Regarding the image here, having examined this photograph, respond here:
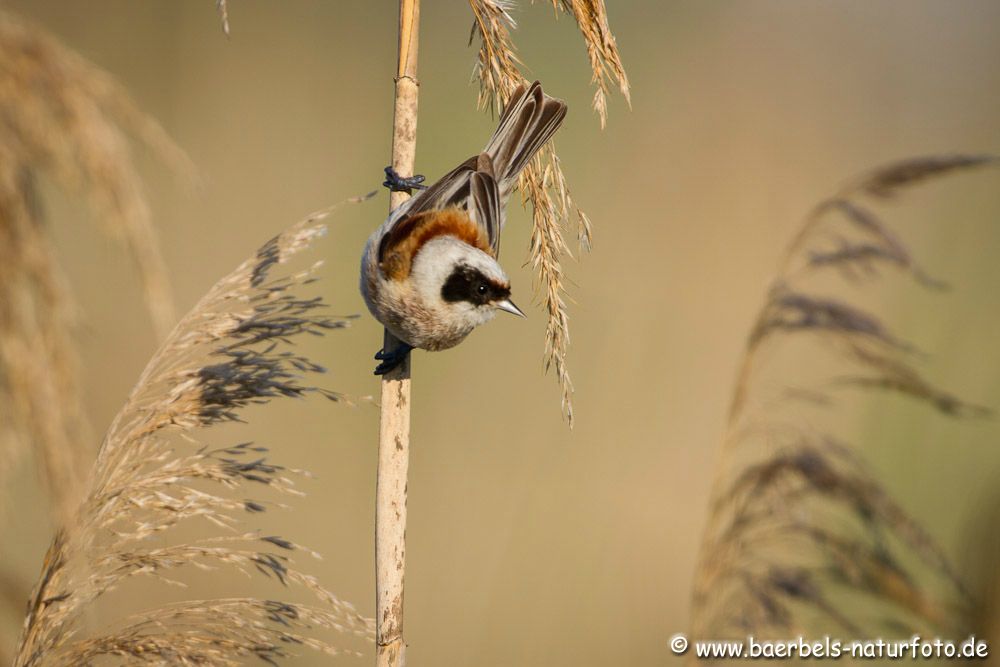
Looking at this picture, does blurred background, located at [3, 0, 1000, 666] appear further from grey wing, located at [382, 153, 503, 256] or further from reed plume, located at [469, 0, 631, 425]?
reed plume, located at [469, 0, 631, 425]

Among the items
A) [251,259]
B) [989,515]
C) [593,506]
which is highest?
[251,259]

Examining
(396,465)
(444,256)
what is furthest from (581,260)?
(396,465)

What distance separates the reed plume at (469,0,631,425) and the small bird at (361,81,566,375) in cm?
11

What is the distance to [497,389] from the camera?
4223 millimetres

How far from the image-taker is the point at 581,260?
4.30m

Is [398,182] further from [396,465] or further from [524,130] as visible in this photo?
[396,465]

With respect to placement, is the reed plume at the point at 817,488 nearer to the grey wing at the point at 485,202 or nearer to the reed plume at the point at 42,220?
the grey wing at the point at 485,202

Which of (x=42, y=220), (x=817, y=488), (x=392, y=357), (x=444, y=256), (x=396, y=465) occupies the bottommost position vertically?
(x=817, y=488)

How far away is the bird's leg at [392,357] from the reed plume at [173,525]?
33 cm

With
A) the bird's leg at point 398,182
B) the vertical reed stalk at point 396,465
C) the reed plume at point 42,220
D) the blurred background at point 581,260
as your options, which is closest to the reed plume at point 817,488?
the vertical reed stalk at point 396,465

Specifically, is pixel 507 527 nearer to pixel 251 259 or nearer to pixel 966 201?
pixel 251 259

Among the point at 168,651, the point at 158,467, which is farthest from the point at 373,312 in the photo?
the point at 168,651

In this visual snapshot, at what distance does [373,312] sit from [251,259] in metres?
0.56

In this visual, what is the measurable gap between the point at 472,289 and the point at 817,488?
1014 millimetres
